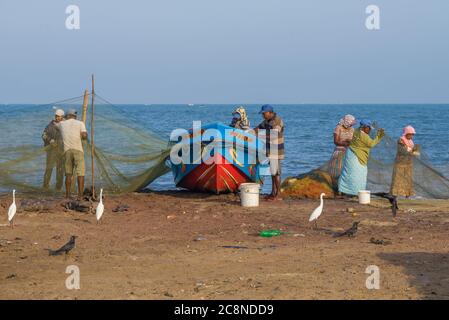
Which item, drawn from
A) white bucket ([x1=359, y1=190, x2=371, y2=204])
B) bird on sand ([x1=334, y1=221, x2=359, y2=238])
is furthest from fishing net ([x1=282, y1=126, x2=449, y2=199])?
bird on sand ([x1=334, y1=221, x2=359, y2=238])

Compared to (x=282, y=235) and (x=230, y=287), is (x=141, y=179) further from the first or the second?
(x=230, y=287)

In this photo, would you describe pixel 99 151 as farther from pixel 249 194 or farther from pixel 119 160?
pixel 249 194

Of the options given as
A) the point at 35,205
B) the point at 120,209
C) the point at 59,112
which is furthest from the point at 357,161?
the point at 35,205

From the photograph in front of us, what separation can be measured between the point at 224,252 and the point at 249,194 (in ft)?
11.4

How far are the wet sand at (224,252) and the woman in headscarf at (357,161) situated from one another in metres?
0.47

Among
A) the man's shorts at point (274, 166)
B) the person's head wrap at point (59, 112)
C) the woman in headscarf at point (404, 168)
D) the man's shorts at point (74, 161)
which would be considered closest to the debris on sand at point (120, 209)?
the man's shorts at point (74, 161)

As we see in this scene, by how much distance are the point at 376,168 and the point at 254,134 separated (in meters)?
2.25

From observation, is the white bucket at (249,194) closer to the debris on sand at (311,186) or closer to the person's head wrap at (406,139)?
the debris on sand at (311,186)

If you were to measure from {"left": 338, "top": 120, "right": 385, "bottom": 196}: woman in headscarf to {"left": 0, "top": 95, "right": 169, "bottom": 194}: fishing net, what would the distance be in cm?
328

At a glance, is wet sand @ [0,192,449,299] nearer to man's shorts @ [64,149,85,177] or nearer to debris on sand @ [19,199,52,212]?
debris on sand @ [19,199,52,212]

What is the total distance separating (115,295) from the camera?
694 cm

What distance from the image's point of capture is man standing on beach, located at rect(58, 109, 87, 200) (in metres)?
12.6
